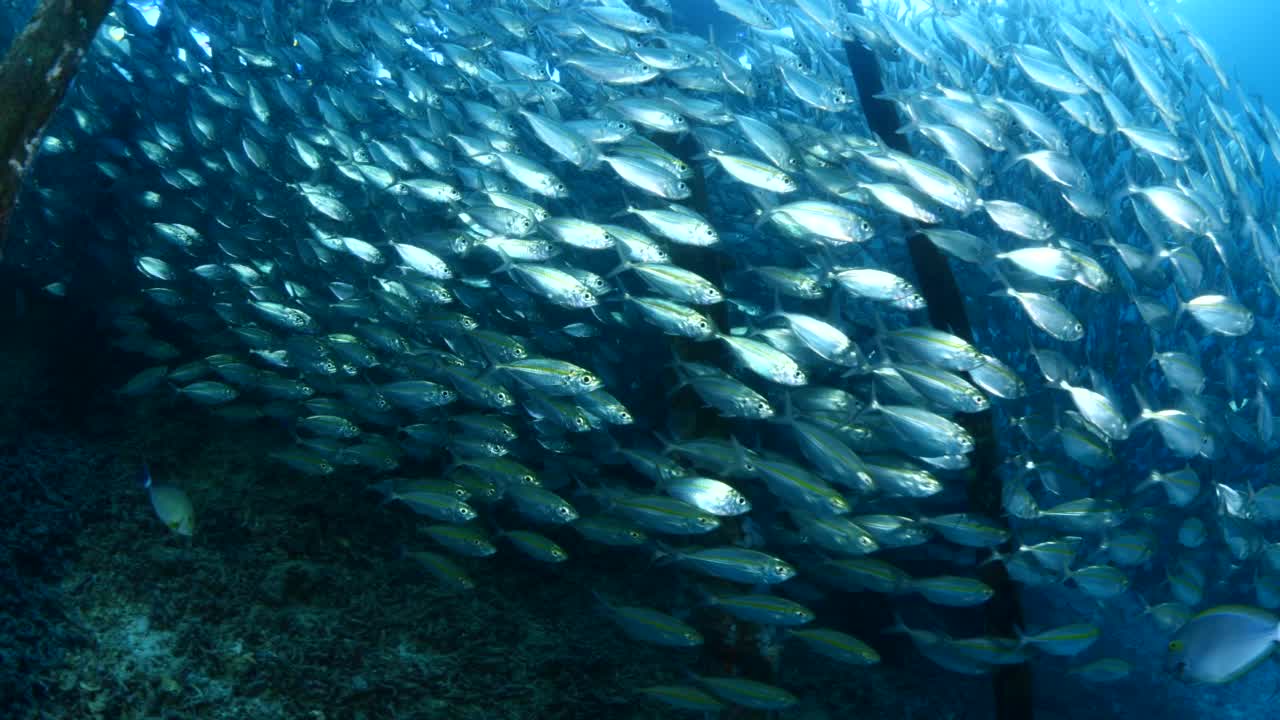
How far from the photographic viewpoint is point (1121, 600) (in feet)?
32.4

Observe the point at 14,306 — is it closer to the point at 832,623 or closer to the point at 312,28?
the point at 312,28

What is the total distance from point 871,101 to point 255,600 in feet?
21.3

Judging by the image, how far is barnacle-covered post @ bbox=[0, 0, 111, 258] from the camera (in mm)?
3217

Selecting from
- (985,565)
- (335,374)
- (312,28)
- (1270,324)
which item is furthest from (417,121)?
(1270,324)

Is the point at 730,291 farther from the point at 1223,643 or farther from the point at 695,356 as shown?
the point at 1223,643

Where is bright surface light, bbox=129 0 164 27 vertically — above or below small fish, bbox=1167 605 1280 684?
above

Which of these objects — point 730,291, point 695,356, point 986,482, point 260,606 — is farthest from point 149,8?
point 986,482

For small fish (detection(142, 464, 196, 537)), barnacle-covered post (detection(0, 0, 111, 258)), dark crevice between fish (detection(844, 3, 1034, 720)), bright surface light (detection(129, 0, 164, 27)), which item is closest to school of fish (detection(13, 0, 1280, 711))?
small fish (detection(142, 464, 196, 537))

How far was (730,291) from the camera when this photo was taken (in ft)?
22.5

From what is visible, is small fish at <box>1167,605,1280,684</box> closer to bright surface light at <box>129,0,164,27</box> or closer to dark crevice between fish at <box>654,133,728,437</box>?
dark crevice between fish at <box>654,133,728,437</box>

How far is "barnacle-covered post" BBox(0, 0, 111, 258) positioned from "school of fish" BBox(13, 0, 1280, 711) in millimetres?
2131

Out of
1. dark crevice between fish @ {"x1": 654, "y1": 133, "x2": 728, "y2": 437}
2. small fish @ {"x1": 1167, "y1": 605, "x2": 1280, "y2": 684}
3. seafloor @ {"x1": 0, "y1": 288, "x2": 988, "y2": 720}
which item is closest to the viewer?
small fish @ {"x1": 1167, "y1": 605, "x2": 1280, "y2": 684}

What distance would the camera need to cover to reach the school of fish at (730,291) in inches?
174

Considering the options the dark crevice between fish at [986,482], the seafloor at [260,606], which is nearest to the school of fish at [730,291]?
the dark crevice between fish at [986,482]
